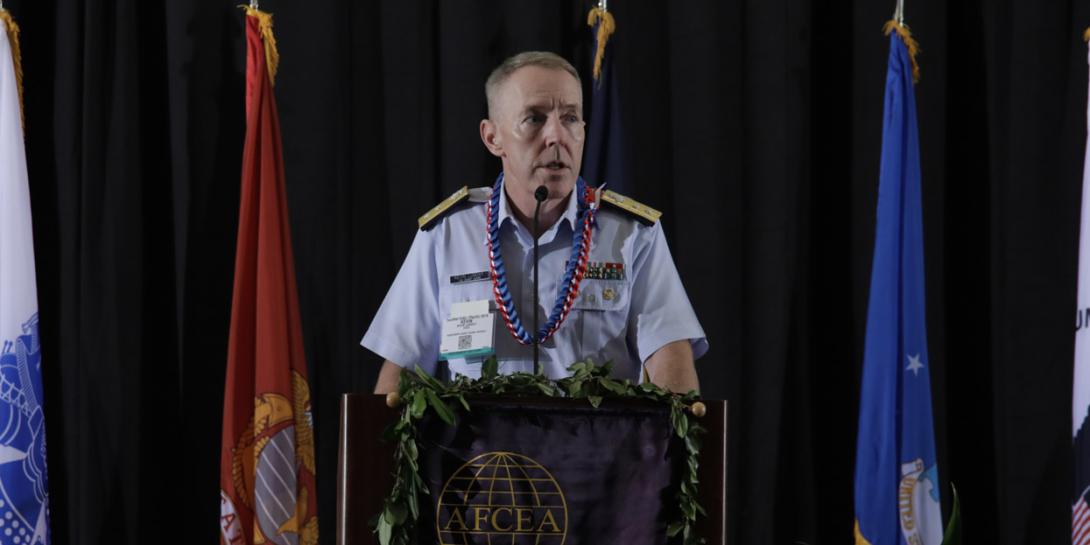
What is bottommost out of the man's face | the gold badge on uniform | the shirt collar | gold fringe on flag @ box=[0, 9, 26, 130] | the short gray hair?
the gold badge on uniform

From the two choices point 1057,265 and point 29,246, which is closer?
point 29,246

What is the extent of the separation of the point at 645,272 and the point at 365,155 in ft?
4.32

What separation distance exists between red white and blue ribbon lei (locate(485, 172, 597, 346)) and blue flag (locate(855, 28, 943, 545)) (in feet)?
3.59

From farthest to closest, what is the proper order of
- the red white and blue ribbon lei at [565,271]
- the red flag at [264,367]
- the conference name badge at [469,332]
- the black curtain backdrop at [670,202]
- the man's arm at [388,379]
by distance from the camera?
the black curtain backdrop at [670,202] < the red flag at [264,367] < the red white and blue ribbon lei at [565,271] < the man's arm at [388,379] < the conference name badge at [469,332]

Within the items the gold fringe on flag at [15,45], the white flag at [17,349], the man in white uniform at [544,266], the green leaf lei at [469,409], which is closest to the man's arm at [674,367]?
the man in white uniform at [544,266]

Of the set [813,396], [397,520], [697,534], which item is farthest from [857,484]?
[397,520]

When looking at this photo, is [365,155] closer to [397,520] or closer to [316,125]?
[316,125]

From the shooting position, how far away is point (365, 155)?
150 inches

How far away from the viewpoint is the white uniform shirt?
9.16 feet

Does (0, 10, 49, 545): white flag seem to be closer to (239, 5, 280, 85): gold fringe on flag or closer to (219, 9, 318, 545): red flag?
(219, 9, 318, 545): red flag

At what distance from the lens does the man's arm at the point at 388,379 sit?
262 cm

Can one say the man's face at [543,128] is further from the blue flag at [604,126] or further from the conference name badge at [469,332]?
the blue flag at [604,126]

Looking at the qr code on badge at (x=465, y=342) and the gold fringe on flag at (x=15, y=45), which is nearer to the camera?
the qr code on badge at (x=465, y=342)

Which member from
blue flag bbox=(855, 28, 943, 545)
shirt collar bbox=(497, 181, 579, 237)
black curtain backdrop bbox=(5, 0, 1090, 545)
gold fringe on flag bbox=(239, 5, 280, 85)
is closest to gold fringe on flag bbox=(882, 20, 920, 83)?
blue flag bbox=(855, 28, 943, 545)
